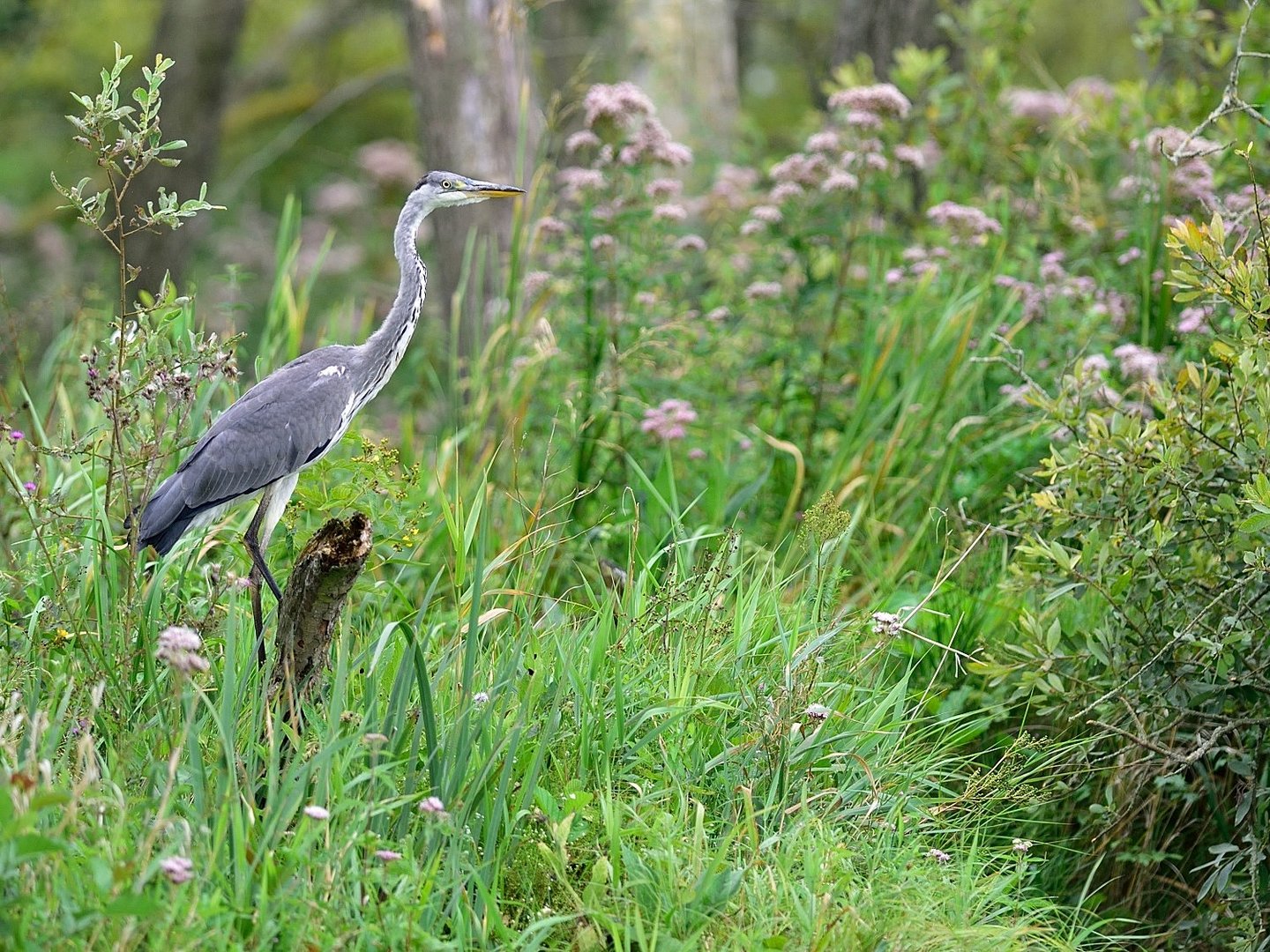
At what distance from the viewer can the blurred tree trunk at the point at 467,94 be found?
6.80 metres

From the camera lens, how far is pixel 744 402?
5648 mm

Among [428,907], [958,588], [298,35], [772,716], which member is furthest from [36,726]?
[298,35]

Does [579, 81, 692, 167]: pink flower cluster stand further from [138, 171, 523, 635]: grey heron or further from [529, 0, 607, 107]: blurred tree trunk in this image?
[529, 0, 607, 107]: blurred tree trunk

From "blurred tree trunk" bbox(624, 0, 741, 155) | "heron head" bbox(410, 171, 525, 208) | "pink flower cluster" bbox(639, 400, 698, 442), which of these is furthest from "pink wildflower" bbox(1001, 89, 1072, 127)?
"heron head" bbox(410, 171, 525, 208)

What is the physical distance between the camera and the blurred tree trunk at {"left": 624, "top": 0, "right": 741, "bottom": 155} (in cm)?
940

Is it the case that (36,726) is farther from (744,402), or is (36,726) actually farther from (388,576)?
(744,402)

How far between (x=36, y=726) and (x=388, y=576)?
90.9 inches

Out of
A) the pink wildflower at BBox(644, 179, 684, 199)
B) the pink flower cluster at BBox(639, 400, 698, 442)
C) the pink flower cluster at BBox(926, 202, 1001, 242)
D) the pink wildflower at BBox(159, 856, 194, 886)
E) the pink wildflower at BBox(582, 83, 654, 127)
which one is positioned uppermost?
the pink wildflower at BBox(582, 83, 654, 127)

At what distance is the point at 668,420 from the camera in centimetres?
499

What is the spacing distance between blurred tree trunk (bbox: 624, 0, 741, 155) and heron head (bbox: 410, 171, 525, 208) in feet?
15.8

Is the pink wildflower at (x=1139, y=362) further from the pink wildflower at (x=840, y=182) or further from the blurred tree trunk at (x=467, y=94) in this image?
the blurred tree trunk at (x=467, y=94)

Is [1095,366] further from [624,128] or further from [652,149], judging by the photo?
[624,128]

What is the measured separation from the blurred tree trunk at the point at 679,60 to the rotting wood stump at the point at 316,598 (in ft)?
21.6

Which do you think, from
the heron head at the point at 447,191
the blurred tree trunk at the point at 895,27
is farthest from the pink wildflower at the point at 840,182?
the blurred tree trunk at the point at 895,27
